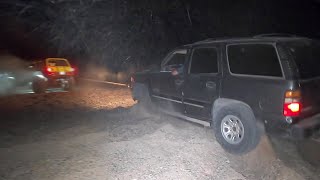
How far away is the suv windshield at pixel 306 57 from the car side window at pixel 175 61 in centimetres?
248

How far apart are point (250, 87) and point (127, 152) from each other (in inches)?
95.2

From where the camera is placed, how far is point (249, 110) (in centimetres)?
539

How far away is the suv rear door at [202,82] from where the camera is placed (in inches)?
237

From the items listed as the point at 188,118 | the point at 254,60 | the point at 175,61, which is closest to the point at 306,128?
the point at 254,60

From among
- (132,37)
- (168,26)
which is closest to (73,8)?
(132,37)

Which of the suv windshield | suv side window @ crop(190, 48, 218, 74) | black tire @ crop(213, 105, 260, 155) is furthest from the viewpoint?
suv side window @ crop(190, 48, 218, 74)

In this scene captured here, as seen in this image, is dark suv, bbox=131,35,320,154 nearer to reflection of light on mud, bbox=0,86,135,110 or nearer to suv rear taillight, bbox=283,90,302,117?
suv rear taillight, bbox=283,90,302,117

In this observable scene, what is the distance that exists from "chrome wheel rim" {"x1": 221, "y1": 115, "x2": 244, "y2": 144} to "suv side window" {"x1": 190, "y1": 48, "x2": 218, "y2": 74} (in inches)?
37.5

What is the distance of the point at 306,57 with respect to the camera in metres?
5.20

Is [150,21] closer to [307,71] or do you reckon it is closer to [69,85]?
[69,85]

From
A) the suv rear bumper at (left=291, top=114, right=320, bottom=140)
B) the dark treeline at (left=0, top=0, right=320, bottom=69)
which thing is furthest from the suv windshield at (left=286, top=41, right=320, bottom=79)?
the dark treeline at (left=0, top=0, right=320, bottom=69)

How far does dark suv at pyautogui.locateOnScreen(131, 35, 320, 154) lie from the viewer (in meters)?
4.88

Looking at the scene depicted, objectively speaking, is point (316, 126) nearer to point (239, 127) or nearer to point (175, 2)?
point (239, 127)

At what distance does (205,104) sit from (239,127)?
901 mm
